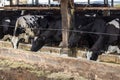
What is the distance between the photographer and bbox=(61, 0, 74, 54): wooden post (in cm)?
947

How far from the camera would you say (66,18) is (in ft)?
31.3

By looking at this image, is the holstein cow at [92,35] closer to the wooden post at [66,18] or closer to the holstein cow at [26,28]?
the wooden post at [66,18]

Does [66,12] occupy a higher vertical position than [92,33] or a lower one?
higher

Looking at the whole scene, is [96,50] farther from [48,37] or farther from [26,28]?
[26,28]

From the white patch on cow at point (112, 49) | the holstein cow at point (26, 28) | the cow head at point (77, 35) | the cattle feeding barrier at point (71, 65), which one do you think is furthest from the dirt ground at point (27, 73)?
the holstein cow at point (26, 28)

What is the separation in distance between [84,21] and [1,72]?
4155mm

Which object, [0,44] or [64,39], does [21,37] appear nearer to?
[0,44]

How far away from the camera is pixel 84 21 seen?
449 inches

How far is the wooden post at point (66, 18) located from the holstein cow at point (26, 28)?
239 cm

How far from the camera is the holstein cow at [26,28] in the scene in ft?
39.4

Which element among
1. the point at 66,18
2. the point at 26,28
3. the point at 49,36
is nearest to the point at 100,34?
the point at 66,18

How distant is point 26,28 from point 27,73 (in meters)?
4.36

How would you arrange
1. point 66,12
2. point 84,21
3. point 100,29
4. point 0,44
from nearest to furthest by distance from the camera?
1. point 66,12
2. point 100,29
3. point 84,21
4. point 0,44

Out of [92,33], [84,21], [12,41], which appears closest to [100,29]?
[92,33]
